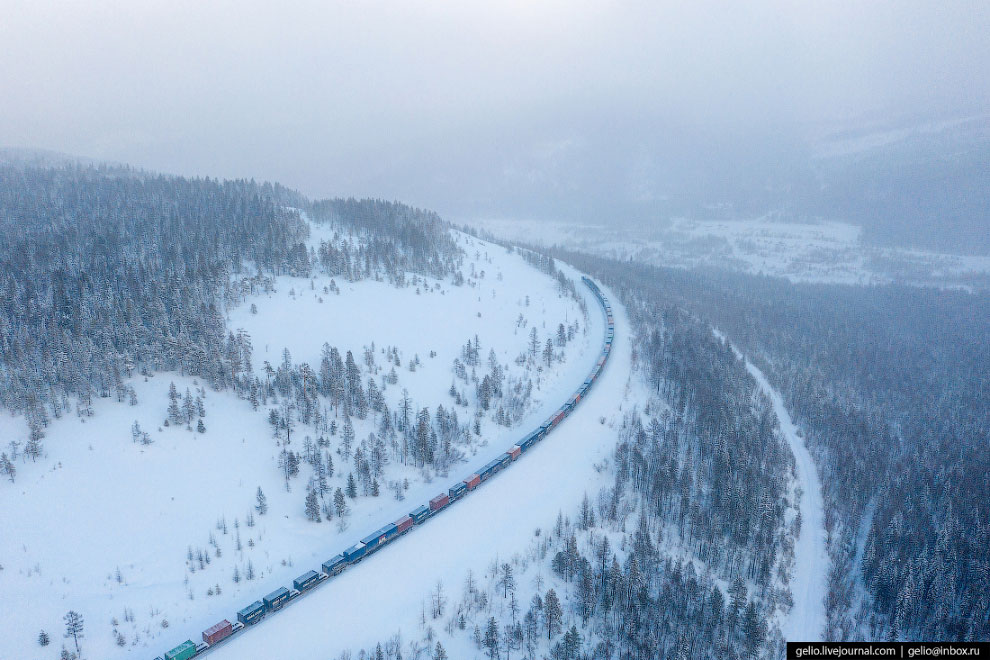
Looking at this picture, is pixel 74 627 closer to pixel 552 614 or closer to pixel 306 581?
pixel 306 581

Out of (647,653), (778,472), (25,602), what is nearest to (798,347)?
(778,472)

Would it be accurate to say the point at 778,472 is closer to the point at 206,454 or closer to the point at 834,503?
the point at 834,503

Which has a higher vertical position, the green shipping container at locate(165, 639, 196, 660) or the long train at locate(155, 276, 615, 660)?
the long train at locate(155, 276, 615, 660)

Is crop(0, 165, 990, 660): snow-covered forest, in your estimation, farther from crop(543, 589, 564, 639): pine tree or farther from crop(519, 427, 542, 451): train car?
crop(519, 427, 542, 451): train car

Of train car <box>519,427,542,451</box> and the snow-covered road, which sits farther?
train car <box>519,427,542,451</box>

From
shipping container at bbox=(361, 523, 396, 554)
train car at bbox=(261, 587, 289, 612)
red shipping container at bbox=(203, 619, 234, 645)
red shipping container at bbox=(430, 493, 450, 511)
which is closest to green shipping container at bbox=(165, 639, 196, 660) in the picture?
red shipping container at bbox=(203, 619, 234, 645)

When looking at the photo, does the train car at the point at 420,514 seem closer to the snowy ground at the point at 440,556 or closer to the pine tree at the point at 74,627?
the snowy ground at the point at 440,556
